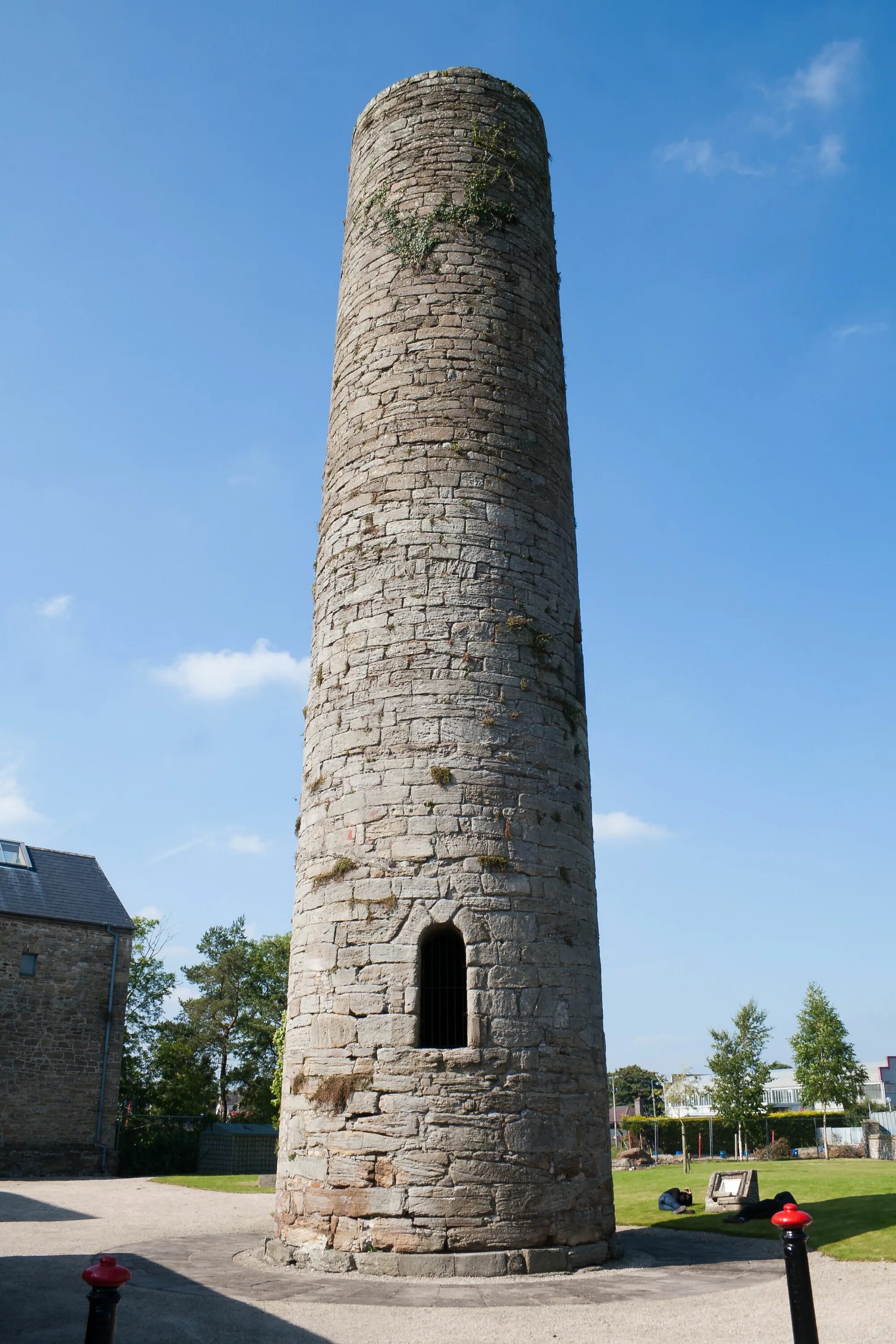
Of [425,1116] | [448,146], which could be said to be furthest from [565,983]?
[448,146]

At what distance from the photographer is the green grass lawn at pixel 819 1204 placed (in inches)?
357

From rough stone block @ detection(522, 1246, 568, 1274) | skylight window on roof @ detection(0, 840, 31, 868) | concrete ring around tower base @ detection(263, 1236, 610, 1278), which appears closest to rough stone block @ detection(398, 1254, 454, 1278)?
concrete ring around tower base @ detection(263, 1236, 610, 1278)

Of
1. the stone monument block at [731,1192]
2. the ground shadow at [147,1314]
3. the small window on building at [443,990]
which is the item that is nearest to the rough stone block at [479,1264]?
the small window on building at [443,990]

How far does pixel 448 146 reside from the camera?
38.1 feet

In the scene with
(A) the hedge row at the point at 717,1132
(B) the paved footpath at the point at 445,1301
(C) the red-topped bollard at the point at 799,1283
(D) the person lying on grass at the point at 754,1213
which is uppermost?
(C) the red-topped bollard at the point at 799,1283

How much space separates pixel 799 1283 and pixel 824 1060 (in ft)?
107

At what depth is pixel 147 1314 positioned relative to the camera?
6.45m

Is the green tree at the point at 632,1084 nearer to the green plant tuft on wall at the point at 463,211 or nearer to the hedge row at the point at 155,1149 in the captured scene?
the hedge row at the point at 155,1149

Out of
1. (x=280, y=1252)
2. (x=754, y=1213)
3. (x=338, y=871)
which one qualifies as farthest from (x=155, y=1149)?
(x=338, y=871)

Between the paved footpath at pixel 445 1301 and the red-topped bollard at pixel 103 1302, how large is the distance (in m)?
1.87

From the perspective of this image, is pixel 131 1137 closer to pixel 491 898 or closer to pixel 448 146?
pixel 491 898

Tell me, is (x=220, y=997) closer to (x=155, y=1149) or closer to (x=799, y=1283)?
(x=155, y=1149)

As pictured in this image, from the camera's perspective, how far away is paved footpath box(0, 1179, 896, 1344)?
5910 millimetres

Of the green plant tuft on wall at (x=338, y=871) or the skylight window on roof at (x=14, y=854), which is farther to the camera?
the skylight window on roof at (x=14, y=854)
